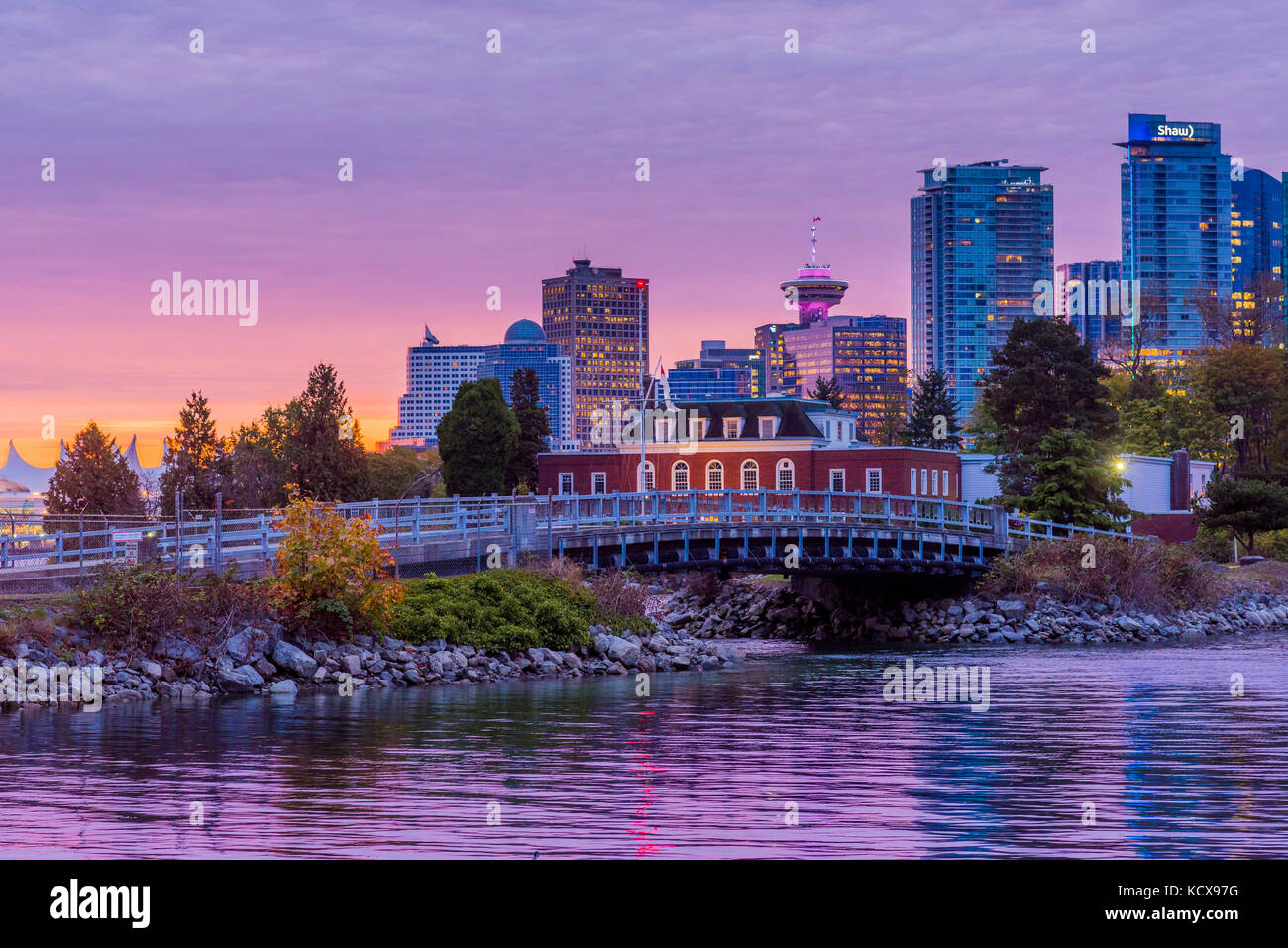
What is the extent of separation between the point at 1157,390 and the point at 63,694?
11404 cm

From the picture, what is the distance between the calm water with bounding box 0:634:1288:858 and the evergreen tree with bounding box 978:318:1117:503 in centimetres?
6024

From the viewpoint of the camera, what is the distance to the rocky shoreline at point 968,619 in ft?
198

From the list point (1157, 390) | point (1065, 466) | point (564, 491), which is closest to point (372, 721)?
A: point (1065, 466)

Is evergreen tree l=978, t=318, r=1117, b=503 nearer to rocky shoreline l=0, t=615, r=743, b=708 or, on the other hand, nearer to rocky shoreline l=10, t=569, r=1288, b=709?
rocky shoreline l=10, t=569, r=1288, b=709

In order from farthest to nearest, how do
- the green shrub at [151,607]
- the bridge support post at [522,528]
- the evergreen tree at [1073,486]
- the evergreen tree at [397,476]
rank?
the evergreen tree at [397,476] < the evergreen tree at [1073,486] < the bridge support post at [522,528] < the green shrub at [151,607]

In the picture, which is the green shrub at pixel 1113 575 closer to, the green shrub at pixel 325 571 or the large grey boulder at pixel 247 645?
the green shrub at pixel 325 571

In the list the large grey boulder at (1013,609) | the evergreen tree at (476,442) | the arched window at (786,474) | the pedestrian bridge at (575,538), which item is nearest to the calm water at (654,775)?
the pedestrian bridge at (575,538)

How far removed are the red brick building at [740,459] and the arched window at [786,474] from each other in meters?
0.06

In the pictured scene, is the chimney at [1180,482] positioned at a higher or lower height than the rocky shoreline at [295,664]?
higher

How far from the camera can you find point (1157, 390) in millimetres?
132750

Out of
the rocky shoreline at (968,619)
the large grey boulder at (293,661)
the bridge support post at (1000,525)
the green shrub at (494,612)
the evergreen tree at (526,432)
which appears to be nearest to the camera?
the large grey boulder at (293,661)

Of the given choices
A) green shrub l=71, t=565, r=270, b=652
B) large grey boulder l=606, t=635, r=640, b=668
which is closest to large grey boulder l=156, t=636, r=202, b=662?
green shrub l=71, t=565, r=270, b=652

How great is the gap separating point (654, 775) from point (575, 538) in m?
27.5
